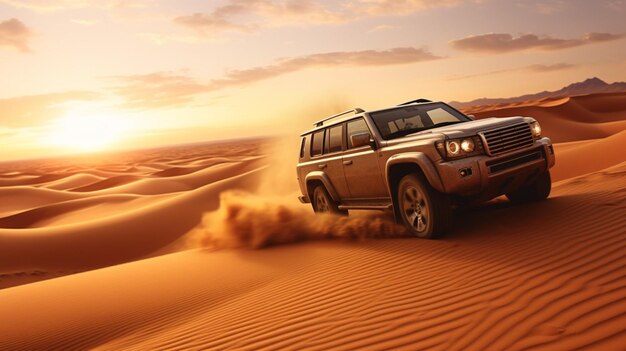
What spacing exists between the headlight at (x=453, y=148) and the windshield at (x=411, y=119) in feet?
3.52

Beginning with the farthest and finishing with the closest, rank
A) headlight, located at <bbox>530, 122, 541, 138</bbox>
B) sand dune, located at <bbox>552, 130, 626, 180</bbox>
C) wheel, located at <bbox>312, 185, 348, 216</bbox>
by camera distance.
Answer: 1. sand dune, located at <bbox>552, 130, 626, 180</bbox>
2. wheel, located at <bbox>312, 185, 348, 216</bbox>
3. headlight, located at <bbox>530, 122, 541, 138</bbox>

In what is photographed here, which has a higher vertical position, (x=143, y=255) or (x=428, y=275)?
(x=428, y=275)

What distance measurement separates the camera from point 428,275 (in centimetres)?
529

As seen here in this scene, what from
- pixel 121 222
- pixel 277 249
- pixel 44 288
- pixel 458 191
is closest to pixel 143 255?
pixel 121 222

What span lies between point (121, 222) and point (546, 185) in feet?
47.6

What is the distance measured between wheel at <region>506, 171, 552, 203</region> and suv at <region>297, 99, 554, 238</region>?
0.01m

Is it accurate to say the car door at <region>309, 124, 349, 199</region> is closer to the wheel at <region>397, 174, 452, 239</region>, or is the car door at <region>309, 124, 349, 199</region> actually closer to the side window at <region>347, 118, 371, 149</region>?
the side window at <region>347, 118, 371, 149</region>

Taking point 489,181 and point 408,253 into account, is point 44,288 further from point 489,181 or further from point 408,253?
point 489,181

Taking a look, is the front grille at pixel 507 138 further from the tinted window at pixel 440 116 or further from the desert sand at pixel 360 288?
the tinted window at pixel 440 116

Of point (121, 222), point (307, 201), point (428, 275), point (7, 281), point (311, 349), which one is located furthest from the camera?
point (121, 222)

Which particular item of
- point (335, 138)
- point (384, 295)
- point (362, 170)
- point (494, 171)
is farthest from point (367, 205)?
point (384, 295)

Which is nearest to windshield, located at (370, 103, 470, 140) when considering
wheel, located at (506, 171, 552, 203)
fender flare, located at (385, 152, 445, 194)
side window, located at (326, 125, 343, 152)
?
fender flare, located at (385, 152, 445, 194)

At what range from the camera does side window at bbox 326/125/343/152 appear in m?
8.23

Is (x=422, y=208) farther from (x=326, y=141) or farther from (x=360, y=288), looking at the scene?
(x=326, y=141)
